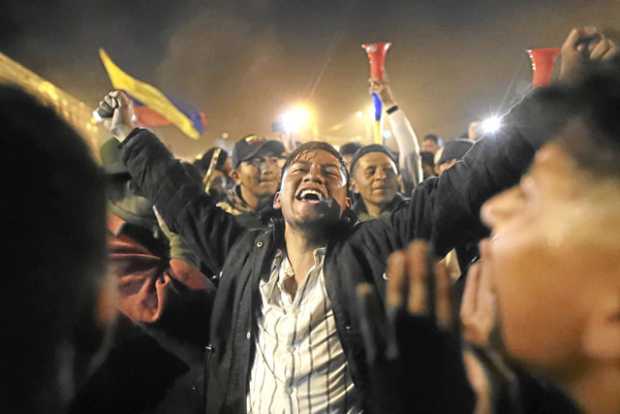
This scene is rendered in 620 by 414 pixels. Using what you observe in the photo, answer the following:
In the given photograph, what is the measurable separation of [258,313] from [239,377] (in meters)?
0.21

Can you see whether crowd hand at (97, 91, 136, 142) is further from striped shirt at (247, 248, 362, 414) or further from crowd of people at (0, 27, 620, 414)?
striped shirt at (247, 248, 362, 414)

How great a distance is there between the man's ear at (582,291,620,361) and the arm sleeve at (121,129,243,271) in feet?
4.52

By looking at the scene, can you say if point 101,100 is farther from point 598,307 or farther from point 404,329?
point 598,307

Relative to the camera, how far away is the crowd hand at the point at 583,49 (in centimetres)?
112

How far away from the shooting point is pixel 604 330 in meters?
0.85

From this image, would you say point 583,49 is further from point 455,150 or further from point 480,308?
point 455,150

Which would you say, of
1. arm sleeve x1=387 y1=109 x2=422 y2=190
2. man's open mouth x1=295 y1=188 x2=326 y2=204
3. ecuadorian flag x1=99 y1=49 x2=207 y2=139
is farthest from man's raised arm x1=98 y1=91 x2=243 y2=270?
ecuadorian flag x1=99 y1=49 x2=207 y2=139

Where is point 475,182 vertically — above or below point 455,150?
below

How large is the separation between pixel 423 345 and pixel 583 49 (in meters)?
0.71

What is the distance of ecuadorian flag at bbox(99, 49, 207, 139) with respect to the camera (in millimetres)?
6258

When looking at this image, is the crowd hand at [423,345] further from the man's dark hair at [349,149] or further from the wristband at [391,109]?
the man's dark hair at [349,149]

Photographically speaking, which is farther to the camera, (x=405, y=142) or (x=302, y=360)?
(x=405, y=142)

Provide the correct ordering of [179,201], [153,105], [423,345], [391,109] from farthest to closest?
[153,105]
[391,109]
[179,201]
[423,345]

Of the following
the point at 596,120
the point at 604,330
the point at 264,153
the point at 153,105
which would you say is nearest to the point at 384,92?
the point at 264,153
